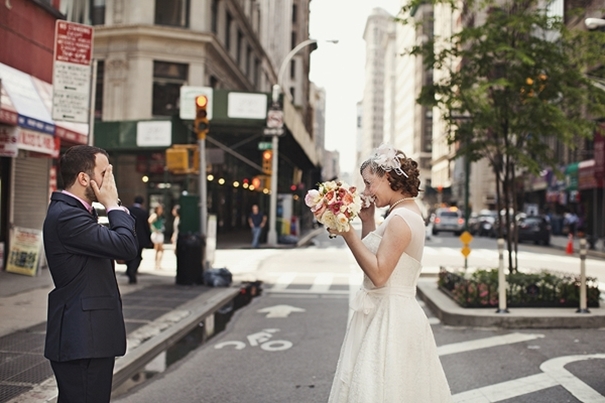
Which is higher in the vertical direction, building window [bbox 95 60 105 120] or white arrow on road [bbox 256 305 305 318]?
building window [bbox 95 60 105 120]

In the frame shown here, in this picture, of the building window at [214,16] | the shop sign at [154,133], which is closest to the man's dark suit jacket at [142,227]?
the shop sign at [154,133]

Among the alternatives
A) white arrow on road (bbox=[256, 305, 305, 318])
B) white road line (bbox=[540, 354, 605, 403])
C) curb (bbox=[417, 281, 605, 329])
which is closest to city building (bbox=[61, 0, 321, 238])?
white arrow on road (bbox=[256, 305, 305, 318])

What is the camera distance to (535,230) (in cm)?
3541

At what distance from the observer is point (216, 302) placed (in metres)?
12.1

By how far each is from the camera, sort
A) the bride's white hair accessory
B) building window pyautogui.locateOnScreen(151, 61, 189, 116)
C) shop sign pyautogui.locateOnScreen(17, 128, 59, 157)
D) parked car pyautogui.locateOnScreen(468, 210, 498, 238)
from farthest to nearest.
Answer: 1. parked car pyautogui.locateOnScreen(468, 210, 498, 238)
2. building window pyautogui.locateOnScreen(151, 61, 189, 116)
3. shop sign pyautogui.locateOnScreen(17, 128, 59, 157)
4. the bride's white hair accessory

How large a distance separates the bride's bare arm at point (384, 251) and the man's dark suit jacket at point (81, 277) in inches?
45.6

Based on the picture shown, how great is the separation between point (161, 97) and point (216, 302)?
23.3 m

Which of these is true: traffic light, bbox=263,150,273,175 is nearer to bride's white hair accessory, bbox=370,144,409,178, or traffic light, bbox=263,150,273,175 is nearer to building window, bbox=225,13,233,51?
building window, bbox=225,13,233,51

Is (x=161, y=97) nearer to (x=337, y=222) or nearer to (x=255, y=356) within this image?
(x=255, y=356)

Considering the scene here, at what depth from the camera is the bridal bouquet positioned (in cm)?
339

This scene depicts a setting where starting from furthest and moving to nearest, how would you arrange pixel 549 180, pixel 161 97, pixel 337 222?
pixel 549 180
pixel 161 97
pixel 337 222

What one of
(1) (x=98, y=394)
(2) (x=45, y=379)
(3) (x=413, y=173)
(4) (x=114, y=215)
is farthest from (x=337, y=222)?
(2) (x=45, y=379)

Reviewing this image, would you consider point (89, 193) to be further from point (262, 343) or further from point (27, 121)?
point (27, 121)

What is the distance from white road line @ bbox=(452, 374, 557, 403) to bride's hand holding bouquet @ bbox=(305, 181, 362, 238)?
3.33 m
